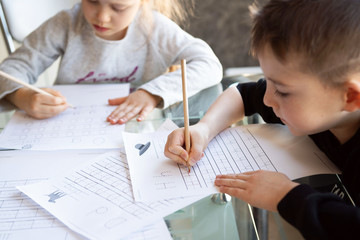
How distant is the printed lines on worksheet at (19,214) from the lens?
448 millimetres

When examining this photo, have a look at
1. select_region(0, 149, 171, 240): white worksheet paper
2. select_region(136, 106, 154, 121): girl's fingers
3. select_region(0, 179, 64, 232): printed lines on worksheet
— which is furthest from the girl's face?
select_region(0, 179, 64, 232): printed lines on worksheet

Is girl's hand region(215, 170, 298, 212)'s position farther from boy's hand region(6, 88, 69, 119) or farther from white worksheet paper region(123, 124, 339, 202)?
boy's hand region(6, 88, 69, 119)

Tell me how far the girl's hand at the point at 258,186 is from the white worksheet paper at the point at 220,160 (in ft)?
0.07

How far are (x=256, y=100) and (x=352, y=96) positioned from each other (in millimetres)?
232

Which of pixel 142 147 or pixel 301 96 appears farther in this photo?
pixel 142 147

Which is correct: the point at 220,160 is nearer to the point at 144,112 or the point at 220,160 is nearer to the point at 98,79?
the point at 144,112

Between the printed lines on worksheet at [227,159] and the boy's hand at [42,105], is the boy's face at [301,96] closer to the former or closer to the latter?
the printed lines on worksheet at [227,159]

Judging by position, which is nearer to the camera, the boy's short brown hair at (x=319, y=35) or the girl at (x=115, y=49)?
the boy's short brown hair at (x=319, y=35)

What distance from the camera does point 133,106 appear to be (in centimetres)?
76

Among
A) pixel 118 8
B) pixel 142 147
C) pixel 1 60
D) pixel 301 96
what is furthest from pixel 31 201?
pixel 1 60

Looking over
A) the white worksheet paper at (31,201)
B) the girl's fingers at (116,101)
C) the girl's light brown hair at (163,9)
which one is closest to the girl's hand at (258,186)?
the white worksheet paper at (31,201)

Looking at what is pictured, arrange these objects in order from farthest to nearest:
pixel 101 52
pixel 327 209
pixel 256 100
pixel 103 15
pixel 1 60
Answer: pixel 1 60 < pixel 101 52 < pixel 103 15 < pixel 256 100 < pixel 327 209

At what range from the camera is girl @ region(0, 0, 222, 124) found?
34.0 inches

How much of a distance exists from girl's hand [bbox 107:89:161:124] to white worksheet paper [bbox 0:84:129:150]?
17 millimetres
